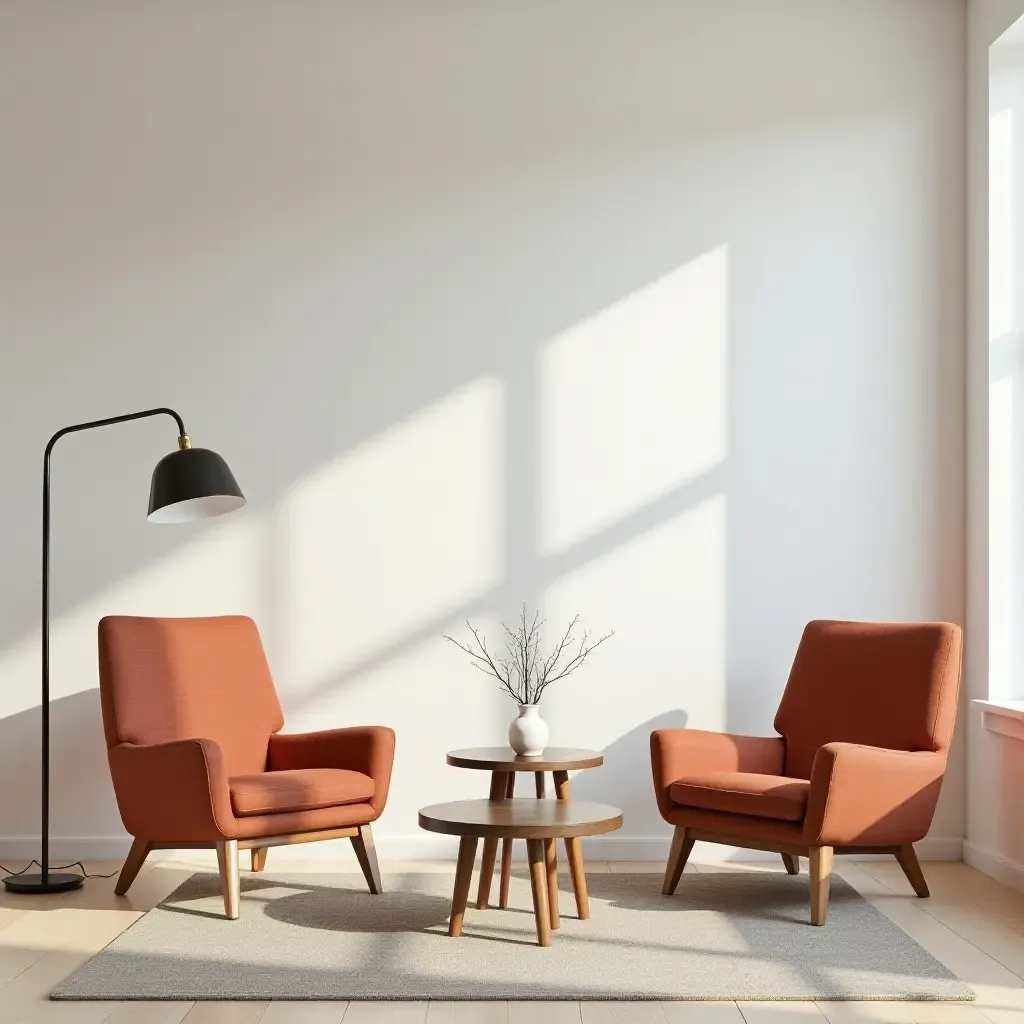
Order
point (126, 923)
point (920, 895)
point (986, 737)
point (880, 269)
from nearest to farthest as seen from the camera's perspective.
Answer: point (126, 923) → point (920, 895) → point (986, 737) → point (880, 269)

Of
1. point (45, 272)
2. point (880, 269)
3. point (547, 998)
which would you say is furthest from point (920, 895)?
point (45, 272)


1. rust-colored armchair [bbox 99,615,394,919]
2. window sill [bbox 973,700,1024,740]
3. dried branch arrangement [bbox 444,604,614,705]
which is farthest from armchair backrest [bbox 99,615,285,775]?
window sill [bbox 973,700,1024,740]

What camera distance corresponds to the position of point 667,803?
4445 millimetres

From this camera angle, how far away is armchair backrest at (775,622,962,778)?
4.43 meters

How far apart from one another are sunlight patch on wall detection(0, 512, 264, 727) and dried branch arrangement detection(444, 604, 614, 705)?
86 cm

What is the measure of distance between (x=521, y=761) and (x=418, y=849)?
1.12 meters

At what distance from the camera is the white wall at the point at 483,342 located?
16.9ft

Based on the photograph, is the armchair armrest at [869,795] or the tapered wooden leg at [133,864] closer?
the armchair armrest at [869,795]

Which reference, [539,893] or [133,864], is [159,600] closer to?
[133,864]

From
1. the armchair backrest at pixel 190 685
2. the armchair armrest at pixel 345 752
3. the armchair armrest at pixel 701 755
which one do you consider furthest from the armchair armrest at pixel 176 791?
the armchair armrest at pixel 701 755

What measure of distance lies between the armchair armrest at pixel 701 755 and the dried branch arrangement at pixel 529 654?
684 millimetres

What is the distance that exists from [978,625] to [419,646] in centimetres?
218

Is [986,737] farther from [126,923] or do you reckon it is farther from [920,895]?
[126,923]

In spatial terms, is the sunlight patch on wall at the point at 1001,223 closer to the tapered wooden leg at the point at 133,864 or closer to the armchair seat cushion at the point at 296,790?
the armchair seat cushion at the point at 296,790
